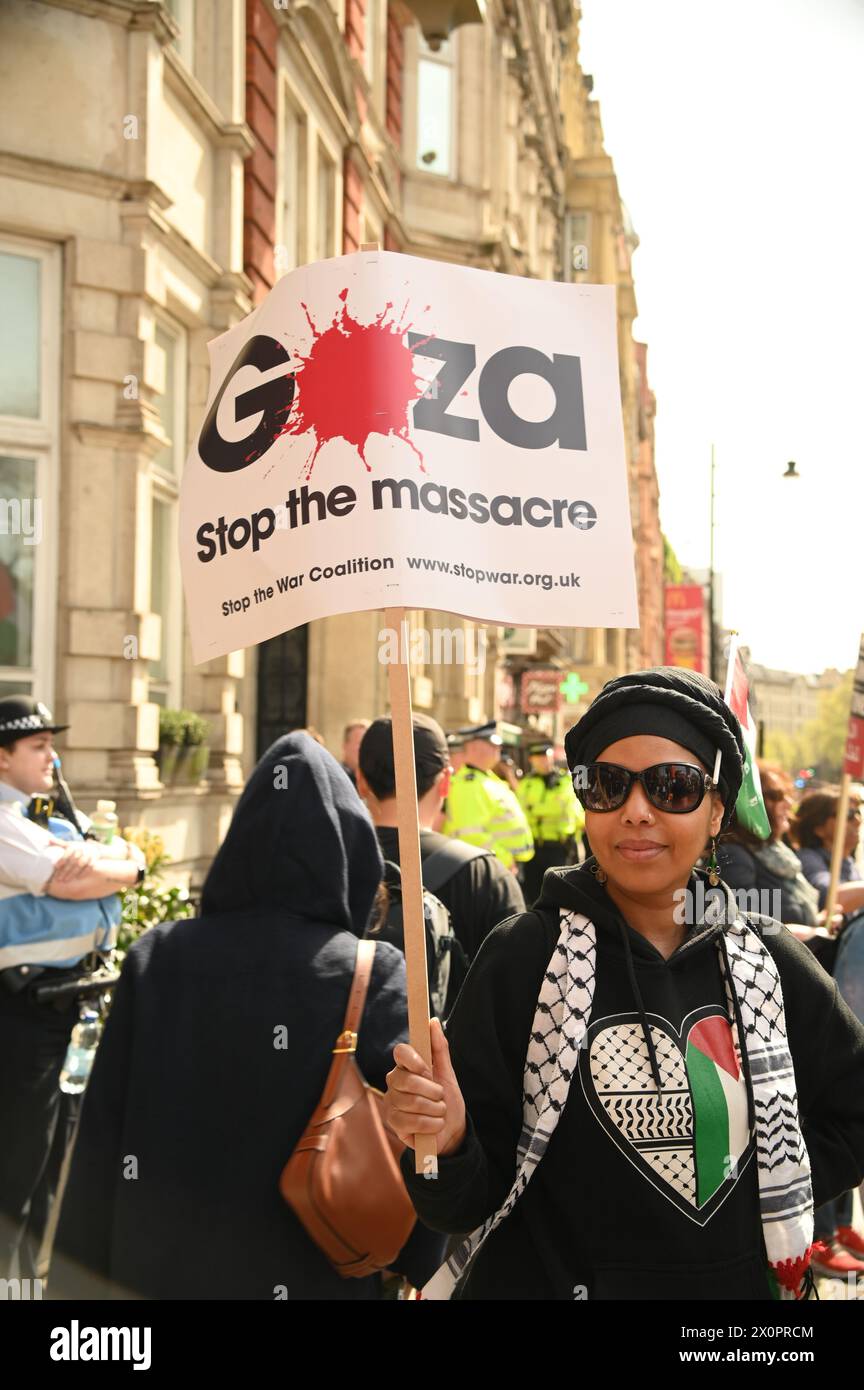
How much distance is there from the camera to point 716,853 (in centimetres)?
270

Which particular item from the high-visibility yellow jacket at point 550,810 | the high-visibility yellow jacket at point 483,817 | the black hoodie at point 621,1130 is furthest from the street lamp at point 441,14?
the black hoodie at point 621,1130

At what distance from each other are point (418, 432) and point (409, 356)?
16cm

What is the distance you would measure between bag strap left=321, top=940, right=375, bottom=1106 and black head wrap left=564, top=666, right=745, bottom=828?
2.53ft

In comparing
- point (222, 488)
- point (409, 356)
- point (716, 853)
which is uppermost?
point (409, 356)

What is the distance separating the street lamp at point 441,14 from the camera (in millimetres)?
16344

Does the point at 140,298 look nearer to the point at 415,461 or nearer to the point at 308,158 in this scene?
the point at 308,158

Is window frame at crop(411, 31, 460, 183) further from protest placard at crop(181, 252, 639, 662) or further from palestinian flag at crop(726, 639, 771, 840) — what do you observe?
protest placard at crop(181, 252, 639, 662)

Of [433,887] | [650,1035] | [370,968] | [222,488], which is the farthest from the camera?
[433,887]

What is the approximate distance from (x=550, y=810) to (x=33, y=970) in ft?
33.4

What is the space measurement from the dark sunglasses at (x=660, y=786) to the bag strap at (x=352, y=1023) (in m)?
0.79
